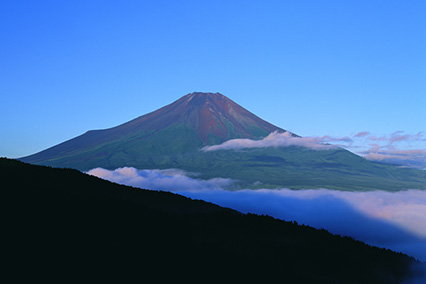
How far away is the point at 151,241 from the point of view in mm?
38656

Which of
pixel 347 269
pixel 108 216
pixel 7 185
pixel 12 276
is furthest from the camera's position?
pixel 347 269

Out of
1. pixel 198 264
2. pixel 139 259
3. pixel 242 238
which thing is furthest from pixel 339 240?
pixel 139 259

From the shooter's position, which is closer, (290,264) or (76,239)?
(76,239)

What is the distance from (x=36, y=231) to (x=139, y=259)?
8.68 m

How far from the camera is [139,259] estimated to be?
32.8 metres

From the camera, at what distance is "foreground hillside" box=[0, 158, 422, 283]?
30.5 metres

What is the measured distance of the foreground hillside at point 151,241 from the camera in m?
30.5

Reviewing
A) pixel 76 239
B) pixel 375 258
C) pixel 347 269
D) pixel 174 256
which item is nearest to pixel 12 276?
pixel 76 239

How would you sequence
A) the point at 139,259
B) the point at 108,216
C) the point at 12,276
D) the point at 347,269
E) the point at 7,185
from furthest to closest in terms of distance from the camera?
the point at 347,269, the point at 7,185, the point at 108,216, the point at 139,259, the point at 12,276

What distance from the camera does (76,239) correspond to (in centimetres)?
3444

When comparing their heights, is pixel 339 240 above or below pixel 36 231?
below

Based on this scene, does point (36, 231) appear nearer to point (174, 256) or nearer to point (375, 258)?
point (174, 256)

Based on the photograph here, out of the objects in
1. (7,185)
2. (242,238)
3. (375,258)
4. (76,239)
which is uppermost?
(7,185)

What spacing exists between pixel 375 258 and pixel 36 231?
4402 cm
